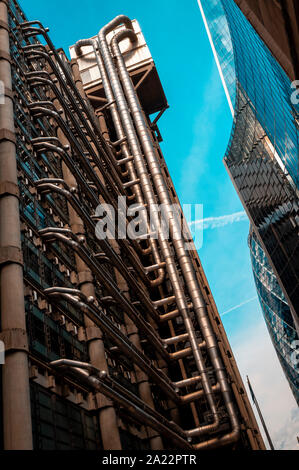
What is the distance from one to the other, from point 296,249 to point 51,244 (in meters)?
43.5

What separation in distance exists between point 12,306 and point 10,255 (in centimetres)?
195

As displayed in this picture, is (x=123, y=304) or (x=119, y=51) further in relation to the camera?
(x=119, y=51)

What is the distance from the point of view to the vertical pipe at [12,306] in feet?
41.3

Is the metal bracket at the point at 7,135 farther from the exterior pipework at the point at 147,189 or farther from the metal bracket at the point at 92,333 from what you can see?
the exterior pipework at the point at 147,189

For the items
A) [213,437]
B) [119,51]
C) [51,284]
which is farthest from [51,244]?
[119,51]

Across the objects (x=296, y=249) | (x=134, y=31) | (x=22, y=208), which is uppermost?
(x=134, y=31)

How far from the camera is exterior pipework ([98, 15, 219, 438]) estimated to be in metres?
31.0

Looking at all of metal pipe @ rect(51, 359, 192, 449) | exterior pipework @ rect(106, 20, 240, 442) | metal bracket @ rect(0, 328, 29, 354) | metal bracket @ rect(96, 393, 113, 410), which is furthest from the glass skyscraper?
metal bracket @ rect(0, 328, 29, 354)

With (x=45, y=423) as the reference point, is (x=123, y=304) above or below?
above

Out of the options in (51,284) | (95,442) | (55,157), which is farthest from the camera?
(55,157)

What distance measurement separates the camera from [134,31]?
59.3 metres

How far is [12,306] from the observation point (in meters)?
14.9

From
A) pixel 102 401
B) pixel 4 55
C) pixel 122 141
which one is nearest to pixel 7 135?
pixel 4 55

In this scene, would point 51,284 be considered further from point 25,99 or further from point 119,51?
point 119,51
